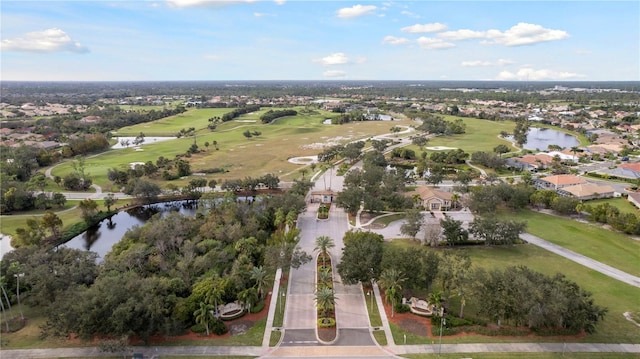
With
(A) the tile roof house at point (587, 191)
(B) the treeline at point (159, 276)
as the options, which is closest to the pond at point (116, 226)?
(B) the treeline at point (159, 276)

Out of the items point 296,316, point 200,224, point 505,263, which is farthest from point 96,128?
point 505,263

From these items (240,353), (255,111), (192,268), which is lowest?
(240,353)

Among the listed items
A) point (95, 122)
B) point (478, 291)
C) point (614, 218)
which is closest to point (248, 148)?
point (95, 122)

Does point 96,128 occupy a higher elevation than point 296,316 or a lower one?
higher

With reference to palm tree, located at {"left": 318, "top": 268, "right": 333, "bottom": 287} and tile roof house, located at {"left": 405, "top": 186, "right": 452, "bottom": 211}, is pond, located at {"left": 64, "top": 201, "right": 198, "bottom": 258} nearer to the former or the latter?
palm tree, located at {"left": 318, "top": 268, "right": 333, "bottom": 287}

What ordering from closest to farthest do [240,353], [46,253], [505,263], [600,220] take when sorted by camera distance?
1. [240,353]
2. [46,253]
3. [505,263]
4. [600,220]

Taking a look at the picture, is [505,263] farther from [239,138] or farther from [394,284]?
[239,138]
